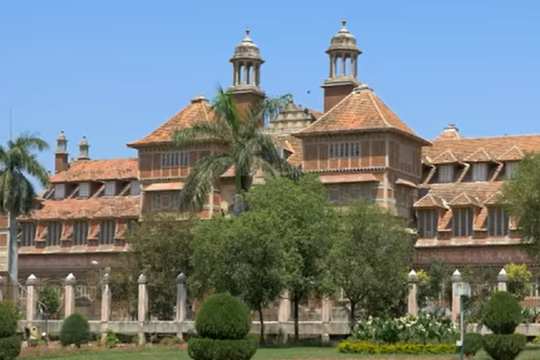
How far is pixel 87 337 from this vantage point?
5406 centimetres

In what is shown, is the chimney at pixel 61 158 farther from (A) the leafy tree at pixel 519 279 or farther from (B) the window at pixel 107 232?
(A) the leafy tree at pixel 519 279

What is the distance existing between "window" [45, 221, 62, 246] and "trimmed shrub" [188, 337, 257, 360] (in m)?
46.8

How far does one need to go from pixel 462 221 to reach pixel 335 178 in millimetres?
7194

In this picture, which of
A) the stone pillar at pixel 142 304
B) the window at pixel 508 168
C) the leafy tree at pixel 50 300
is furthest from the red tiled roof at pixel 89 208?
the window at pixel 508 168

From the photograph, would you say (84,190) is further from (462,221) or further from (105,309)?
(462,221)

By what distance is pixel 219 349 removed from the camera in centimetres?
3697

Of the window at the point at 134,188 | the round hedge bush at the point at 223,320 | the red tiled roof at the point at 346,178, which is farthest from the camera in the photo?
the window at the point at 134,188

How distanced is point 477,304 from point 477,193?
56.0ft

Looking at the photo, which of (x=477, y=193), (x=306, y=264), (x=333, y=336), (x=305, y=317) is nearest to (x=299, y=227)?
(x=306, y=264)

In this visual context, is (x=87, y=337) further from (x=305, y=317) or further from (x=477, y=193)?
(x=477, y=193)

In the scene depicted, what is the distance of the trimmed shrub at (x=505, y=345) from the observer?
125 feet

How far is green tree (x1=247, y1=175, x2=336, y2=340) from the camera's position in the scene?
173 feet

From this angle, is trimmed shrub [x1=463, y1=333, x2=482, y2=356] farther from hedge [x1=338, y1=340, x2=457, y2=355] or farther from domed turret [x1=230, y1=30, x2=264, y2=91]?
domed turret [x1=230, y1=30, x2=264, y2=91]

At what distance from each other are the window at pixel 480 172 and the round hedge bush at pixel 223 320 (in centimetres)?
3603
